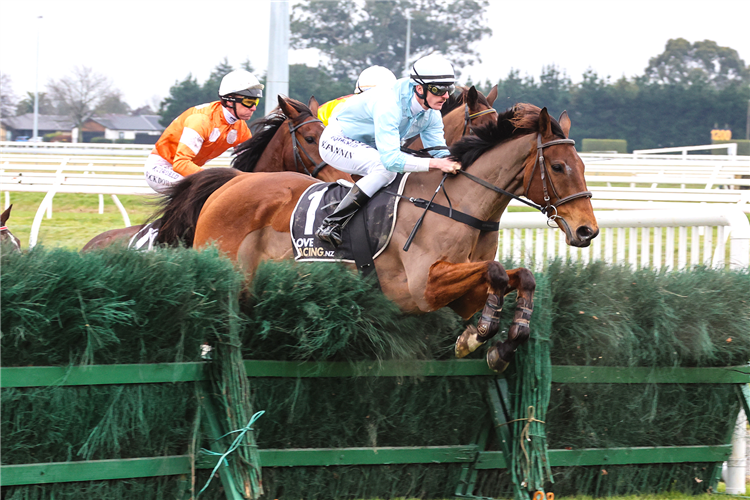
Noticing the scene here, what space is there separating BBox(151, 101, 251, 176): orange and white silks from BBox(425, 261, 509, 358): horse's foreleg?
7.38 ft

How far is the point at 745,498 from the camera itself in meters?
3.77

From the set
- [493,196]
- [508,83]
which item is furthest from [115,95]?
[493,196]

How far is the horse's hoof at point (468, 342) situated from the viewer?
3.28 meters

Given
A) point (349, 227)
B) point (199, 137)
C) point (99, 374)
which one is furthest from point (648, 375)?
point (199, 137)

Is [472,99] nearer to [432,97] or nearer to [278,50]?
[432,97]

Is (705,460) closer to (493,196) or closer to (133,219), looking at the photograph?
(493,196)

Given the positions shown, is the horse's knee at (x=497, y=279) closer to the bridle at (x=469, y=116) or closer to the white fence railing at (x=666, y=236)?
the white fence railing at (x=666, y=236)

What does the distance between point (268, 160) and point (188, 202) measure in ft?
2.46

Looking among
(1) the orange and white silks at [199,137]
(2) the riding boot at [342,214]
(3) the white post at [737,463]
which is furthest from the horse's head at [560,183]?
(1) the orange and white silks at [199,137]

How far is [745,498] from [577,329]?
1270 millimetres

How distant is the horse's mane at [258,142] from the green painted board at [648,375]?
9.29 feet

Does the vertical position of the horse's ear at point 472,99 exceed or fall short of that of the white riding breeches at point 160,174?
it exceeds it

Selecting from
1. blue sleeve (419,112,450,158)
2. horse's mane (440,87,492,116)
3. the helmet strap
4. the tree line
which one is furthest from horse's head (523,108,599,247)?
the tree line

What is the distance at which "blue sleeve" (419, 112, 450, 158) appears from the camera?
14.0ft
